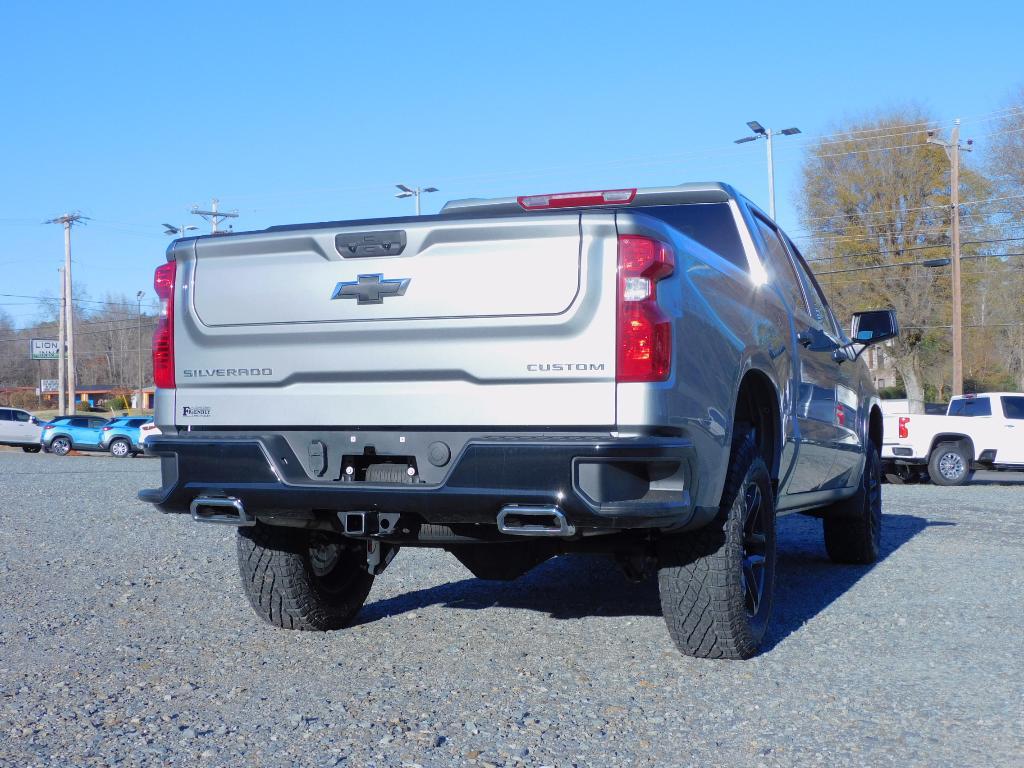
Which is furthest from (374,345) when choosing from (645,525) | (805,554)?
(805,554)

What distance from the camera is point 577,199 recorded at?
18.7ft

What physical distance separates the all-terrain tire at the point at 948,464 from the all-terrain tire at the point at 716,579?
602 inches

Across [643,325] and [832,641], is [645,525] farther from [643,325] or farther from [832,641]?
[832,641]

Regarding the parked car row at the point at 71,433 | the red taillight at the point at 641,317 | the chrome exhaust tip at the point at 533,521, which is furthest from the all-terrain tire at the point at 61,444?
the red taillight at the point at 641,317

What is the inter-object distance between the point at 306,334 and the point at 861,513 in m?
4.65

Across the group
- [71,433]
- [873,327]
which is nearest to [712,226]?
[873,327]

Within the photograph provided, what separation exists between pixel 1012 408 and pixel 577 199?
15.9 meters

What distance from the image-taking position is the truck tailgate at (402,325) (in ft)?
12.9

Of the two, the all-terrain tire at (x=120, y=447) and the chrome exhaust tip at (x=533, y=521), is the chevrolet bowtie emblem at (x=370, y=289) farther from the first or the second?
the all-terrain tire at (x=120, y=447)

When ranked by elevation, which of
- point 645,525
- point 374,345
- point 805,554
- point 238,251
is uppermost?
point 238,251

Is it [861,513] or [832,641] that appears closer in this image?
[832,641]

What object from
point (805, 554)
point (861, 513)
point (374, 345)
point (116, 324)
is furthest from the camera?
point (116, 324)

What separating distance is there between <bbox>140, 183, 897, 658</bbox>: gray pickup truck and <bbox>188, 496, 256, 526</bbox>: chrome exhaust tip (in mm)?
11

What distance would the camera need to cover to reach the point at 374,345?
4.19m
